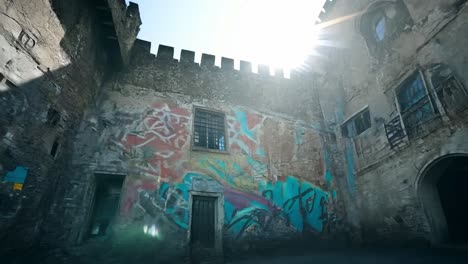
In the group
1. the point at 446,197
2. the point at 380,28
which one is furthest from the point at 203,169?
the point at 380,28

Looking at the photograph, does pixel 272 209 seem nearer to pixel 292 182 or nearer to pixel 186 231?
pixel 292 182

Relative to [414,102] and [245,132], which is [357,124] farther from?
[245,132]

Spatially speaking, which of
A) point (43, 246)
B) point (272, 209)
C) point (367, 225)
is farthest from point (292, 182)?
point (43, 246)

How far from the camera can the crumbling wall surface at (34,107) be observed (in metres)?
4.39

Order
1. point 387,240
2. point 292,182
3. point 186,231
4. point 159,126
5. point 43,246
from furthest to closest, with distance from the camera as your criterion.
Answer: point 292,182 → point 159,126 → point 387,240 → point 186,231 → point 43,246

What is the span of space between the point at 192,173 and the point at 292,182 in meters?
3.57

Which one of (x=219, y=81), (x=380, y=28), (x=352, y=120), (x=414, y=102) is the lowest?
(x=414, y=102)

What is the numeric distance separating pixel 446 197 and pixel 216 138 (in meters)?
7.05

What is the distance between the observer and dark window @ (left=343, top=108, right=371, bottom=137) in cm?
875

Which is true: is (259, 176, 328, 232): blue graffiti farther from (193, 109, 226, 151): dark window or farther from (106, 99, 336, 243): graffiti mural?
(193, 109, 226, 151): dark window

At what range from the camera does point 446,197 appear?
6867mm

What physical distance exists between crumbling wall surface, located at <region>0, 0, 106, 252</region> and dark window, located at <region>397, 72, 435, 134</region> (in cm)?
921

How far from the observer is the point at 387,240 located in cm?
717

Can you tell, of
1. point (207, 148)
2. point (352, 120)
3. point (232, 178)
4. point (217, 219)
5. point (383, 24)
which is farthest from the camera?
point (352, 120)
